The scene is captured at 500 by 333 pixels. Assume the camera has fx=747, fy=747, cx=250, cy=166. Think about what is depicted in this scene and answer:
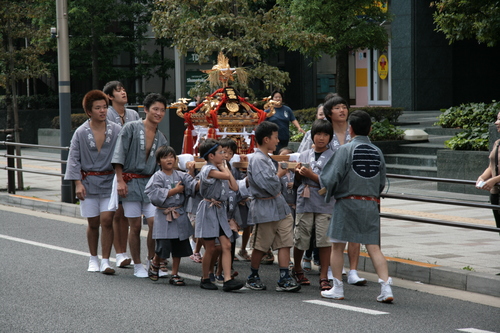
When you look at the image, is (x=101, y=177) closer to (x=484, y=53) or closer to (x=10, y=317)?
(x=10, y=317)

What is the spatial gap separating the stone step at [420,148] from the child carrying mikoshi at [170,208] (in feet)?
33.2

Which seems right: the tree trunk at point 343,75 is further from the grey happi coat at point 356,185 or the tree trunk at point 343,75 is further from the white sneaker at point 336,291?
the white sneaker at point 336,291

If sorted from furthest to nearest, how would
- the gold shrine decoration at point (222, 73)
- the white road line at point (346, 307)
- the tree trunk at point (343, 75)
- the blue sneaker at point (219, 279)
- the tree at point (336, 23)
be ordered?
the tree trunk at point (343, 75), the tree at point (336, 23), the gold shrine decoration at point (222, 73), the blue sneaker at point (219, 279), the white road line at point (346, 307)

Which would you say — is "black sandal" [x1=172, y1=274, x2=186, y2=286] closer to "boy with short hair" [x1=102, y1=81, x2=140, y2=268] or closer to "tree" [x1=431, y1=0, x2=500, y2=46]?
"boy with short hair" [x1=102, y1=81, x2=140, y2=268]

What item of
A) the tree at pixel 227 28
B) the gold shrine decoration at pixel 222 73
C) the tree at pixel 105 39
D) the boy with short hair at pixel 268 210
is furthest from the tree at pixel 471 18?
the tree at pixel 105 39

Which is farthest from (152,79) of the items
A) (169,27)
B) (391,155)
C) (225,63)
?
(225,63)

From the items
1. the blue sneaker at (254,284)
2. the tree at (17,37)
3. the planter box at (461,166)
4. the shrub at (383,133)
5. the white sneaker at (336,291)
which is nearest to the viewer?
the white sneaker at (336,291)

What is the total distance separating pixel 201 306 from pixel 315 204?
1.65 metres

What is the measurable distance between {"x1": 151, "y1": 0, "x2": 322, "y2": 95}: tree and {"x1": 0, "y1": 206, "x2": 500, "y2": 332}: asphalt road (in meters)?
11.1

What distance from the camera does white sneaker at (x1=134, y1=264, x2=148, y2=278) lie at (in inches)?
318

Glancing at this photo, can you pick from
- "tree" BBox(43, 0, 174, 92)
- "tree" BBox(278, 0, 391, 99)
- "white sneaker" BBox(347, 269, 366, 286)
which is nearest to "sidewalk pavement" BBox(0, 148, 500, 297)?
"white sneaker" BBox(347, 269, 366, 286)

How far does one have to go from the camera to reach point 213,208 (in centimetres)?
741

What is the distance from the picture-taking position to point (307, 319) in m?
6.16

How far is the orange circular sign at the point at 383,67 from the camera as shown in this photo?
2912 cm
